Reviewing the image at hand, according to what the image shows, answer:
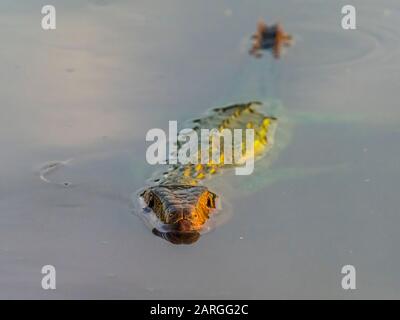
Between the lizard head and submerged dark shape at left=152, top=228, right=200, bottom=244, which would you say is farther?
the lizard head

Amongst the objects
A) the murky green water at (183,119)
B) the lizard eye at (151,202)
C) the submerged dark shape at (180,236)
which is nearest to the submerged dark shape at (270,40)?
the murky green water at (183,119)

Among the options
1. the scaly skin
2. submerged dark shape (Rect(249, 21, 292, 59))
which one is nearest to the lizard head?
the scaly skin

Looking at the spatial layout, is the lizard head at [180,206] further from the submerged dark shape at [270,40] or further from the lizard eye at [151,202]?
the submerged dark shape at [270,40]

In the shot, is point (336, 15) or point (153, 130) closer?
point (153, 130)

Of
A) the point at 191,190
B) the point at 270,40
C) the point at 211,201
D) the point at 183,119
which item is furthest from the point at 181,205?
the point at 270,40

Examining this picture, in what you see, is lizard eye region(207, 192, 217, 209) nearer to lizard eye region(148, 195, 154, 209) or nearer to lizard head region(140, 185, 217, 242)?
lizard head region(140, 185, 217, 242)

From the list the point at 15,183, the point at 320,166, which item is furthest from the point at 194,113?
the point at 15,183

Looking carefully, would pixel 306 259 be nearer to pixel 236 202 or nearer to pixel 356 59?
pixel 236 202
